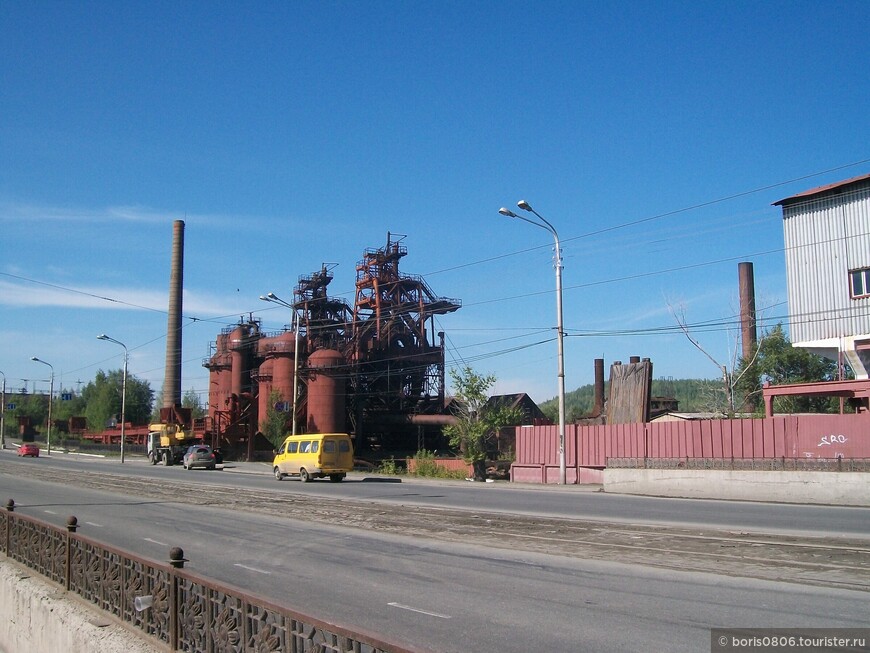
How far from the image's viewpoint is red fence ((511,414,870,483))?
24484 mm

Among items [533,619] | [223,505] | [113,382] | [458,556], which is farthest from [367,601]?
[113,382]

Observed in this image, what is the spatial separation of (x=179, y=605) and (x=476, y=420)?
3595 cm

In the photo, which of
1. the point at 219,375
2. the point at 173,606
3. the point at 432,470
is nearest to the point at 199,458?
the point at 432,470

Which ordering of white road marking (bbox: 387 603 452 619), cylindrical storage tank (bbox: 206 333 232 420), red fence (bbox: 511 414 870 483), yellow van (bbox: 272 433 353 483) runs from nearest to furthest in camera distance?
white road marking (bbox: 387 603 452 619)
red fence (bbox: 511 414 870 483)
yellow van (bbox: 272 433 353 483)
cylindrical storage tank (bbox: 206 333 232 420)

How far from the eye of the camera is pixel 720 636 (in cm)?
708

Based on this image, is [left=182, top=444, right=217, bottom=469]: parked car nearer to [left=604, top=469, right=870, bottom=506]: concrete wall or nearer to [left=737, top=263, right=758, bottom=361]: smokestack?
[left=604, top=469, right=870, bottom=506]: concrete wall

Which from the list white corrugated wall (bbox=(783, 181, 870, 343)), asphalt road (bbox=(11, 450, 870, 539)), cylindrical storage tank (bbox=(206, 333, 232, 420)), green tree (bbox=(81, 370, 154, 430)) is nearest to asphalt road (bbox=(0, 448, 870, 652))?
asphalt road (bbox=(11, 450, 870, 539))

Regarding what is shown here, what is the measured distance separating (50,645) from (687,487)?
21.7 meters

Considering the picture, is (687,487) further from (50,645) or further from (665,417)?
(665,417)

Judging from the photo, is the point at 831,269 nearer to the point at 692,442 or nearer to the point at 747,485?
the point at 692,442

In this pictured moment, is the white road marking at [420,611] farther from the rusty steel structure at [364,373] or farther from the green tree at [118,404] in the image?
the green tree at [118,404]

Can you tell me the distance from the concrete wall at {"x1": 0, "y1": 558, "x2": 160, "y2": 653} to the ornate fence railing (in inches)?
4.9

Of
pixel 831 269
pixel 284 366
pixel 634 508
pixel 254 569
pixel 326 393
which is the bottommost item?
pixel 634 508

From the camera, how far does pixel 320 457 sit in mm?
34906
